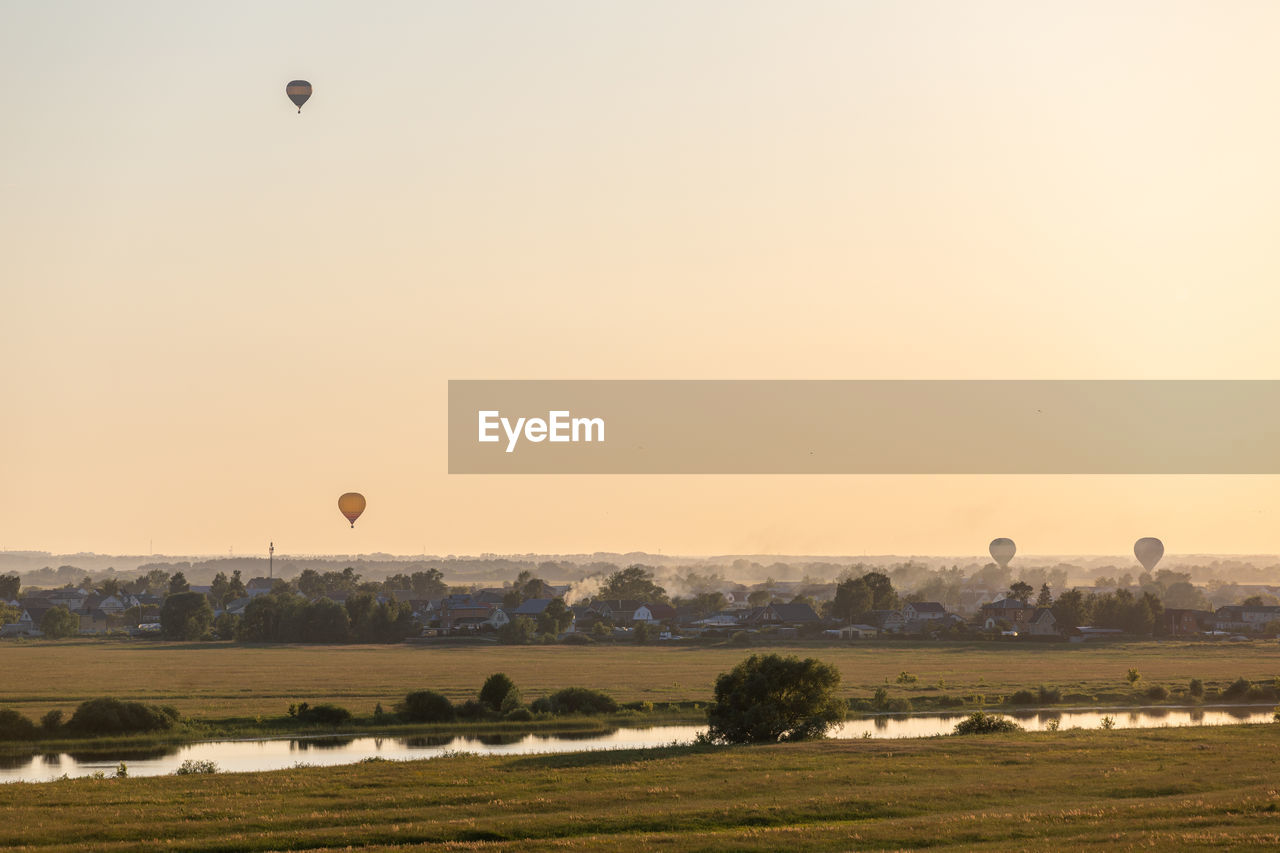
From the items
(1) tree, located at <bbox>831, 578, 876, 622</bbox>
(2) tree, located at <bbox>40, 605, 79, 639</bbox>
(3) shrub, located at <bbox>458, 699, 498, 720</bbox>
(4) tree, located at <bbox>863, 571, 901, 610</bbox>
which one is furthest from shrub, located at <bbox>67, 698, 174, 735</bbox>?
(4) tree, located at <bbox>863, 571, 901, 610</bbox>

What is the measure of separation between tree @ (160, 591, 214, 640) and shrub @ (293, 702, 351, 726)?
302ft

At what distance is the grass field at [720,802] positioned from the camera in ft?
108

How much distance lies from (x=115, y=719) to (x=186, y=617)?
97418 millimetres

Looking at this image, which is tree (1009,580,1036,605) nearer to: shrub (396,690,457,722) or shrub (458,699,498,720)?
shrub (458,699,498,720)

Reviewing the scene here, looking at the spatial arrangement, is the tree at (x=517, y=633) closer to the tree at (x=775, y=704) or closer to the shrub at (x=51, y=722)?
the shrub at (x=51, y=722)

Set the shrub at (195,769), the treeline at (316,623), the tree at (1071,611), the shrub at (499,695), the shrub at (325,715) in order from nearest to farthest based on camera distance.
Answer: the shrub at (195,769) < the shrub at (325,715) < the shrub at (499,695) < the treeline at (316,623) < the tree at (1071,611)

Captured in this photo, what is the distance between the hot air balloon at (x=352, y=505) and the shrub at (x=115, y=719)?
43.5 meters

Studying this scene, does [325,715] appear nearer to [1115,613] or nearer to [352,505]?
[352,505]

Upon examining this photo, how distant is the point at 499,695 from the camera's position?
78.4 m

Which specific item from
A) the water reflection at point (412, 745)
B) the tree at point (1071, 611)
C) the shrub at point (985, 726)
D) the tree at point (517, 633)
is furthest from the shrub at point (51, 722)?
the tree at point (1071, 611)

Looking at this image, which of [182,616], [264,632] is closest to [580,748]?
[264,632]

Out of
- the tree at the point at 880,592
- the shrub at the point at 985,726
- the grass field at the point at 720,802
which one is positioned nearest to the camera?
the grass field at the point at 720,802

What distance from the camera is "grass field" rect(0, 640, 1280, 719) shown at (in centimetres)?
8812

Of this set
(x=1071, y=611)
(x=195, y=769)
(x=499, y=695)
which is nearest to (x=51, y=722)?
(x=195, y=769)
